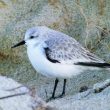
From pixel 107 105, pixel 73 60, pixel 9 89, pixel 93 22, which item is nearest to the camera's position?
pixel 9 89

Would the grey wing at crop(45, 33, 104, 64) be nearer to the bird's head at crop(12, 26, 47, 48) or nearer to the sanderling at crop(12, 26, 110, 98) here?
the sanderling at crop(12, 26, 110, 98)

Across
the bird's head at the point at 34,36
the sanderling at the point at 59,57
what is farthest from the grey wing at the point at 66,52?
the bird's head at the point at 34,36

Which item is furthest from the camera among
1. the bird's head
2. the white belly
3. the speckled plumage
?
the bird's head

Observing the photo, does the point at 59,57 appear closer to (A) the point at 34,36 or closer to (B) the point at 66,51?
(B) the point at 66,51

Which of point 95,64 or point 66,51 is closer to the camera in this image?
point 95,64

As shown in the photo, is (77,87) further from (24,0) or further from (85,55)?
(24,0)

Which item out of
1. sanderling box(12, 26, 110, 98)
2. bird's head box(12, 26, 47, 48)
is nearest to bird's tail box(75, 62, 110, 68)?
sanderling box(12, 26, 110, 98)

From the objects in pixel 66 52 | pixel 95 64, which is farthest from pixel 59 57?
pixel 95 64

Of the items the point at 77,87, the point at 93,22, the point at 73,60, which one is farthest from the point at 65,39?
the point at 93,22
